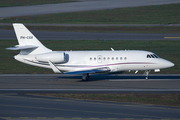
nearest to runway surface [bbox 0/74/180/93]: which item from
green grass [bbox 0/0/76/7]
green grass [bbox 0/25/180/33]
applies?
green grass [bbox 0/25/180/33]

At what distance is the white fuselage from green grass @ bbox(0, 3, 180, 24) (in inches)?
1664

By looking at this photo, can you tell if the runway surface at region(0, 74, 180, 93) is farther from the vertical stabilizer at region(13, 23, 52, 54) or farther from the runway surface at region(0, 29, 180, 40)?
the runway surface at region(0, 29, 180, 40)

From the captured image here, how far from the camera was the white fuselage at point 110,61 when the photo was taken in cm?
3088

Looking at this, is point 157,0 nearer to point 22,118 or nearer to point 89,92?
point 89,92

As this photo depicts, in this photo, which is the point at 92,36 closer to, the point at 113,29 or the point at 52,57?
the point at 113,29

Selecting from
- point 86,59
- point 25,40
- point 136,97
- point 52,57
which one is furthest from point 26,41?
point 136,97

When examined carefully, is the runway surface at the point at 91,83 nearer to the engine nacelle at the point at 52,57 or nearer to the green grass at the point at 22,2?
the engine nacelle at the point at 52,57

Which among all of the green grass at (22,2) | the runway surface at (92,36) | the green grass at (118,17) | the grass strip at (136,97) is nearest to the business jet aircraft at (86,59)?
the grass strip at (136,97)

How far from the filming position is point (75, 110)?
67.0 feet

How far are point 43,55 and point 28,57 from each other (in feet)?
6.29

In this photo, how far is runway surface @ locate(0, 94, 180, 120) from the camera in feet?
62.6

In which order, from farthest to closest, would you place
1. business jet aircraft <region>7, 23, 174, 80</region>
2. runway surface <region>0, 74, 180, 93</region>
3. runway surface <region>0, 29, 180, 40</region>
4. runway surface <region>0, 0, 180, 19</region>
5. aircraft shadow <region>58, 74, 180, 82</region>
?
runway surface <region>0, 0, 180, 19</region>
runway surface <region>0, 29, 180, 40</region>
aircraft shadow <region>58, 74, 180, 82</region>
business jet aircraft <region>7, 23, 174, 80</region>
runway surface <region>0, 74, 180, 93</region>

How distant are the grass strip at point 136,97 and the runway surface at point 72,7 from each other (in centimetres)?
6033

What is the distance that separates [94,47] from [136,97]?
2547 centimetres
